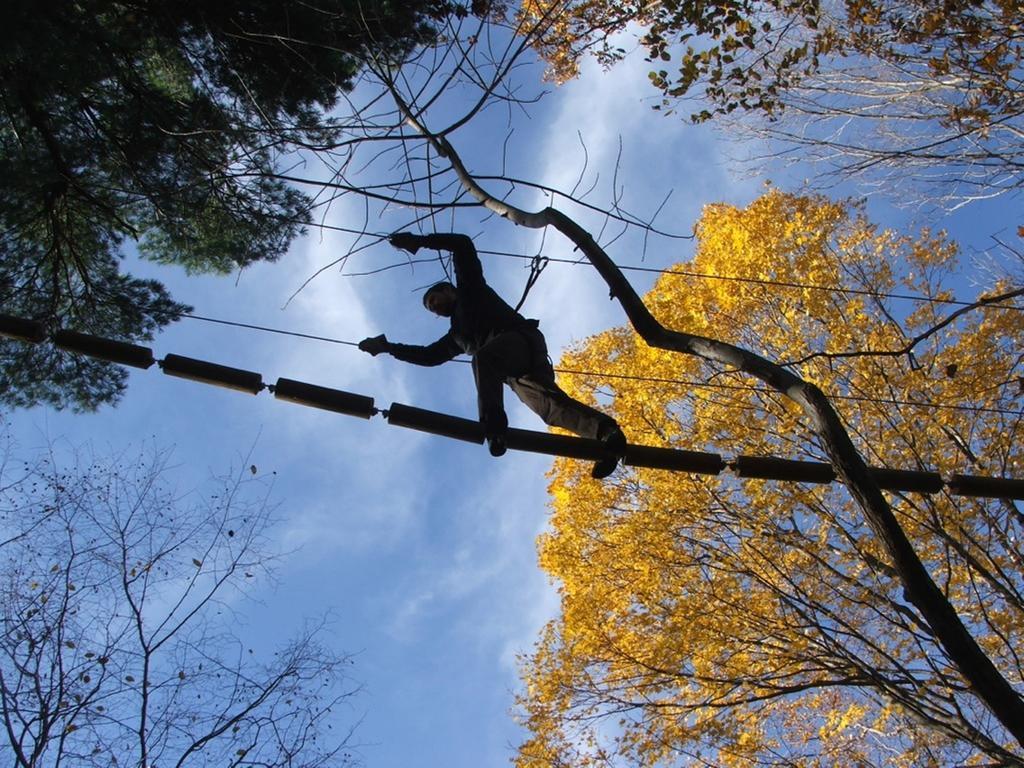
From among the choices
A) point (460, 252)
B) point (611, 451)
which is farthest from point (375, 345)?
point (611, 451)

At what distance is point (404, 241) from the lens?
475cm

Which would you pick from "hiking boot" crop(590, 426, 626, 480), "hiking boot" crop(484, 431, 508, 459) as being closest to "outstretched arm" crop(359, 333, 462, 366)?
"hiking boot" crop(484, 431, 508, 459)

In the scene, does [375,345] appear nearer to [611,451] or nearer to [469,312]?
[469,312]

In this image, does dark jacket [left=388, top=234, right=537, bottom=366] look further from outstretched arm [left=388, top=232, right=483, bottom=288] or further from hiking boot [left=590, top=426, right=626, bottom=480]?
hiking boot [left=590, top=426, right=626, bottom=480]

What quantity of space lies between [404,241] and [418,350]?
819mm

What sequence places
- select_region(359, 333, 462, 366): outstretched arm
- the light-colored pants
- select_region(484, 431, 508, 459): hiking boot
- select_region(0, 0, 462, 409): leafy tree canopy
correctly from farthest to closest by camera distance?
select_region(0, 0, 462, 409): leafy tree canopy → select_region(359, 333, 462, 366): outstretched arm → the light-colored pants → select_region(484, 431, 508, 459): hiking boot

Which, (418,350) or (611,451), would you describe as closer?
(611,451)

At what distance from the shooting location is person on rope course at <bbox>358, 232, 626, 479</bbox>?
176 inches

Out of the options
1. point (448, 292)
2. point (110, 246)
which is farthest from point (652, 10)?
point (110, 246)

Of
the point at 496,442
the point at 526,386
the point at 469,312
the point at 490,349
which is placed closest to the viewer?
the point at 496,442

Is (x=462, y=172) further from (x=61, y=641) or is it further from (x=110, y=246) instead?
(x=61, y=641)

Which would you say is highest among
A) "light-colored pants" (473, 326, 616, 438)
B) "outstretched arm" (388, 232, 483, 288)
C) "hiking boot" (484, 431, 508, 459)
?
"outstretched arm" (388, 232, 483, 288)

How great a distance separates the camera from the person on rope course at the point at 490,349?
448cm

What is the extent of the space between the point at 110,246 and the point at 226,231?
1173 millimetres
